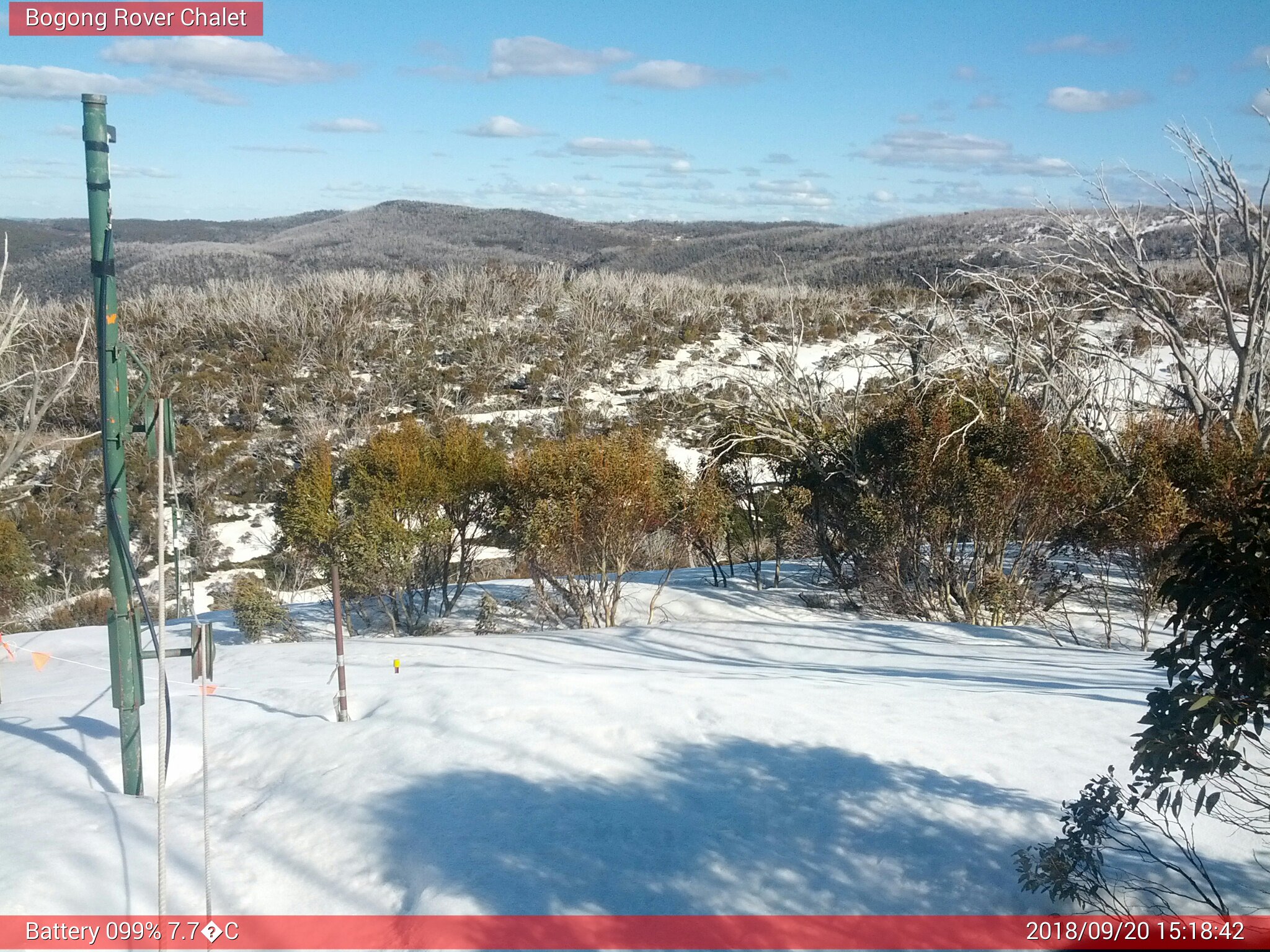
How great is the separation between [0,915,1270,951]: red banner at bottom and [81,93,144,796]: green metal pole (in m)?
1.53

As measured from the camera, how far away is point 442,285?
4378 centimetres

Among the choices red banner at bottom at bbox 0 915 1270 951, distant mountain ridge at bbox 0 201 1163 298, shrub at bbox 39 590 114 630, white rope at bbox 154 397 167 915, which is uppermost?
distant mountain ridge at bbox 0 201 1163 298

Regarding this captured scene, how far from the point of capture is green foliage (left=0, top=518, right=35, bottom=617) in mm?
14281

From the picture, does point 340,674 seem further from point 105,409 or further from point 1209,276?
point 1209,276

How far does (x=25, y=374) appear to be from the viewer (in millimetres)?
14211

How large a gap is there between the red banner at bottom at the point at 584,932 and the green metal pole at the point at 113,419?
5.02 feet

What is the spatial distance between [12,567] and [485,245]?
80.4 metres

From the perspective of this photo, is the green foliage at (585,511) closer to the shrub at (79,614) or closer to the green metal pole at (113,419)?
the green metal pole at (113,419)

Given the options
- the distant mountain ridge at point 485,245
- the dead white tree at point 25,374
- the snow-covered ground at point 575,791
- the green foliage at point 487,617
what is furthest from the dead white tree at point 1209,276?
the distant mountain ridge at point 485,245

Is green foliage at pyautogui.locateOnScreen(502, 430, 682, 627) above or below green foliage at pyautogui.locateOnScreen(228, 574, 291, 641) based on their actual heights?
above

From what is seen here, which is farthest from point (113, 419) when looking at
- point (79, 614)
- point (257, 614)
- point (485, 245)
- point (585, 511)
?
point (485, 245)

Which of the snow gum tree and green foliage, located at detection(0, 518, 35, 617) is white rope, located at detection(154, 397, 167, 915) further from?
green foliage, located at detection(0, 518, 35, 617)

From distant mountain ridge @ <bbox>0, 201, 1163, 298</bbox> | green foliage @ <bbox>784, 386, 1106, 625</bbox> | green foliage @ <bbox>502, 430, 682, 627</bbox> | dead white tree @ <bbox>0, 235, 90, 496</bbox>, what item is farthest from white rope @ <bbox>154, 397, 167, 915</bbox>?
distant mountain ridge @ <bbox>0, 201, 1163, 298</bbox>

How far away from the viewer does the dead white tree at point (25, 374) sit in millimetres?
11648
